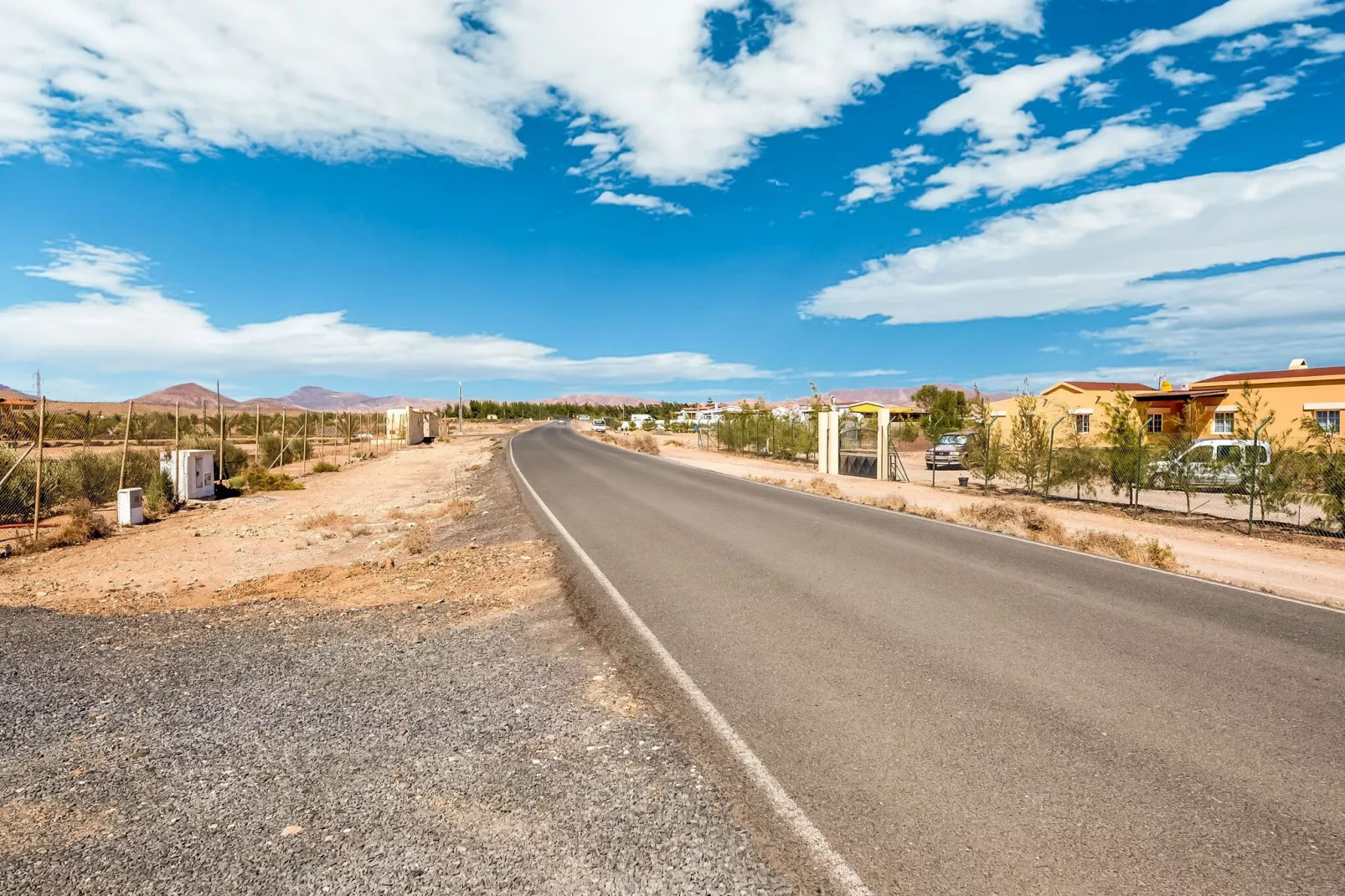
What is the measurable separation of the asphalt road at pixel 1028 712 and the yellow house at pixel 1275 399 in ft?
91.9

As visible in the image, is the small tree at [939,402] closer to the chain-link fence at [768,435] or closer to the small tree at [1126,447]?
the chain-link fence at [768,435]

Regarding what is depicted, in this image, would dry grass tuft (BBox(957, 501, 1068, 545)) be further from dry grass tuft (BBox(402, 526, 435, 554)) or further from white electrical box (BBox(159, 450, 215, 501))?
white electrical box (BBox(159, 450, 215, 501))

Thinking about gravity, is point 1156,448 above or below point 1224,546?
above

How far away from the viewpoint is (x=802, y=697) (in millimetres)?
5129

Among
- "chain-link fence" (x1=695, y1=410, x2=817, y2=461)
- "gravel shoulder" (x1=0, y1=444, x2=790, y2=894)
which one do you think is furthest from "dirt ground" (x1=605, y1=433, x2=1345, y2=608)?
"chain-link fence" (x1=695, y1=410, x2=817, y2=461)

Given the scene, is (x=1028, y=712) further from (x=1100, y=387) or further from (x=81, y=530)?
(x=1100, y=387)

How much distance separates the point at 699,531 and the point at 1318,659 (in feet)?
27.4

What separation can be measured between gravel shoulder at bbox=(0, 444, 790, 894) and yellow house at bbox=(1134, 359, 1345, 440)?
33.1 meters

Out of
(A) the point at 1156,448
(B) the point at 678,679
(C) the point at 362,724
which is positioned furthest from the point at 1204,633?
(A) the point at 1156,448

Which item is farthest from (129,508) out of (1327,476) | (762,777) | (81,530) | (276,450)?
(1327,476)

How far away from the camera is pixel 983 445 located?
22.4 metres

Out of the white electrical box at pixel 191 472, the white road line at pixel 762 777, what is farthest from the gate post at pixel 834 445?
the white road line at pixel 762 777

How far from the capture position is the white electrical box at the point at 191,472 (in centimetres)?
1916

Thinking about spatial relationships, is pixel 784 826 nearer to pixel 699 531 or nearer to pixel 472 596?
pixel 472 596
